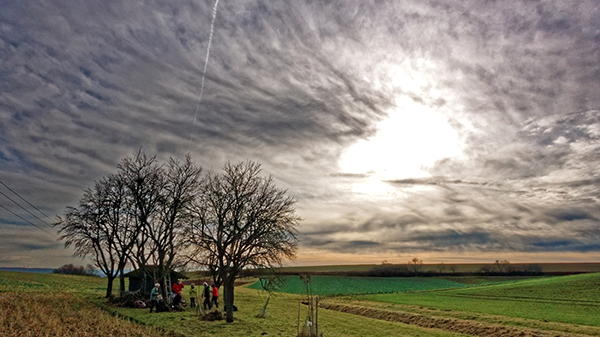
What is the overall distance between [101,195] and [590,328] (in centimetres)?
4915

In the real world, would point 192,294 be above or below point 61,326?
above

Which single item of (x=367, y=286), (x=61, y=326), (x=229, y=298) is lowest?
(x=367, y=286)

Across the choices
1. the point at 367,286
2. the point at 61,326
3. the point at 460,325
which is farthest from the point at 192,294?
the point at 367,286

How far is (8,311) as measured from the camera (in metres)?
21.2

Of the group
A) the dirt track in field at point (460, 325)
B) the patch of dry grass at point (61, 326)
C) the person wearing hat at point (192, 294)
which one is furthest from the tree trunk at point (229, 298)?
the dirt track in field at point (460, 325)

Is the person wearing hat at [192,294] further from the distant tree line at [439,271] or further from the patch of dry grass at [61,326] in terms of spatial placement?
the distant tree line at [439,271]

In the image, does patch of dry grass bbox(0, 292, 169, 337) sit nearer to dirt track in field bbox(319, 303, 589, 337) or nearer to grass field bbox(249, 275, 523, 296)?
dirt track in field bbox(319, 303, 589, 337)

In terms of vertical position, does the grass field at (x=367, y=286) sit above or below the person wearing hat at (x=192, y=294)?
below

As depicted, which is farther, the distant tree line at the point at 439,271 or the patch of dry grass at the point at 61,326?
the distant tree line at the point at 439,271

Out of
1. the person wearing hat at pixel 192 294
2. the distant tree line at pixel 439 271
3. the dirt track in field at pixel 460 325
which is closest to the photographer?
the dirt track in field at pixel 460 325

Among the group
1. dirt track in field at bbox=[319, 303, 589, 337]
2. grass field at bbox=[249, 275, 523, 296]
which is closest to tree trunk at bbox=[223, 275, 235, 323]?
dirt track in field at bbox=[319, 303, 589, 337]

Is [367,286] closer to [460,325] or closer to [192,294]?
[460,325]

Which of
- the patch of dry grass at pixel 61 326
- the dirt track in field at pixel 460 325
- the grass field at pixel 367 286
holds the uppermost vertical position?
the patch of dry grass at pixel 61 326

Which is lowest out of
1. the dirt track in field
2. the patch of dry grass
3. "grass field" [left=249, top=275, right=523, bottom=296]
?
the dirt track in field
